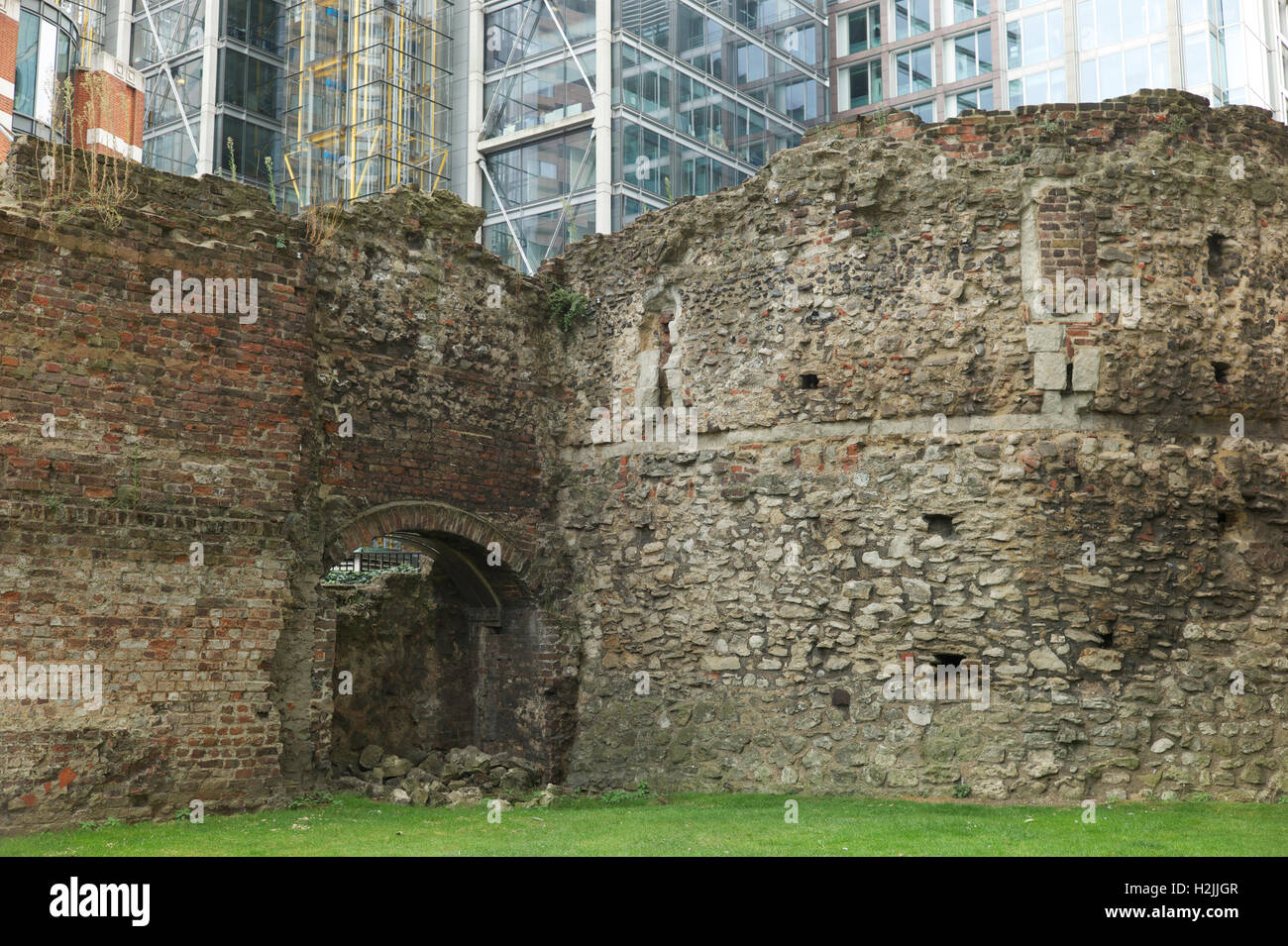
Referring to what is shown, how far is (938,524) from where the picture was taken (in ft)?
36.8

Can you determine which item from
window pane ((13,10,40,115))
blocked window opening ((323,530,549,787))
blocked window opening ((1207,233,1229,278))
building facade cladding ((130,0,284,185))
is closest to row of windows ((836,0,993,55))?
building facade cladding ((130,0,284,185))

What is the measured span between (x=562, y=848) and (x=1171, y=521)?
5.98m

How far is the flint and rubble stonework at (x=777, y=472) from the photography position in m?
9.76

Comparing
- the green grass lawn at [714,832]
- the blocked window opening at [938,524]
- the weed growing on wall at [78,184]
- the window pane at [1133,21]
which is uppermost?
the window pane at [1133,21]

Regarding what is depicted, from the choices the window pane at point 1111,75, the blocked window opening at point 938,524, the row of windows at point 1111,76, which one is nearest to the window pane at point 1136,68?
the row of windows at point 1111,76

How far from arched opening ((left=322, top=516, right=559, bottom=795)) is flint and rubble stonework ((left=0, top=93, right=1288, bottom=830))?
0.31 metres

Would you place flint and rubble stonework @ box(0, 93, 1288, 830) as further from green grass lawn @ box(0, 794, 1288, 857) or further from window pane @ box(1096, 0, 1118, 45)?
window pane @ box(1096, 0, 1118, 45)

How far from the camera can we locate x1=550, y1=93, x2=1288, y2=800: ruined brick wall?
10.6 meters

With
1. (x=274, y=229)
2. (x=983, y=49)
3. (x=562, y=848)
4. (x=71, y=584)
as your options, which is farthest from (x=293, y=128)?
(x=562, y=848)

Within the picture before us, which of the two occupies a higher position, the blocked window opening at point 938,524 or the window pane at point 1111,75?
the window pane at point 1111,75

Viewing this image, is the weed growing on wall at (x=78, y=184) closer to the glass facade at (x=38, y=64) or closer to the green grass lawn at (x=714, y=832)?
the green grass lawn at (x=714, y=832)

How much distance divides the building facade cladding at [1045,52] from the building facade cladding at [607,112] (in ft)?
18.1

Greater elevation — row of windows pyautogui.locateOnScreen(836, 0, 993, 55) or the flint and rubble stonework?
row of windows pyautogui.locateOnScreen(836, 0, 993, 55)

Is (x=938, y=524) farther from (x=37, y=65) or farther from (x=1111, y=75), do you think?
Result: (x=1111, y=75)
